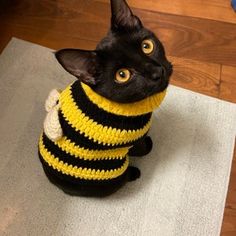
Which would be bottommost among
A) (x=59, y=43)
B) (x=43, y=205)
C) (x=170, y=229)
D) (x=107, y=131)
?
(x=170, y=229)

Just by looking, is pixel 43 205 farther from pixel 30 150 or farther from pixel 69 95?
pixel 69 95

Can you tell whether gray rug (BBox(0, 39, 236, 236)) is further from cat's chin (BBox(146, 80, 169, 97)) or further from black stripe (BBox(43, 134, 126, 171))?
cat's chin (BBox(146, 80, 169, 97))

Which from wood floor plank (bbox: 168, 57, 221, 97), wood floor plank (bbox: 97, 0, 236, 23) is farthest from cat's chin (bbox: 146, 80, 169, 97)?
wood floor plank (bbox: 97, 0, 236, 23)

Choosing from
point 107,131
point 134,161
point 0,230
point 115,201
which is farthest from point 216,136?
point 0,230

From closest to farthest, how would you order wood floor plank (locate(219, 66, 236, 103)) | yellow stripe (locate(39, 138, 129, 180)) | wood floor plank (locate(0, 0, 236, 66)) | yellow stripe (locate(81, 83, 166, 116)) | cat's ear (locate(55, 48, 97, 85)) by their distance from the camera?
cat's ear (locate(55, 48, 97, 85))
yellow stripe (locate(81, 83, 166, 116))
yellow stripe (locate(39, 138, 129, 180))
wood floor plank (locate(219, 66, 236, 103))
wood floor plank (locate(0, 0, 236, 66))

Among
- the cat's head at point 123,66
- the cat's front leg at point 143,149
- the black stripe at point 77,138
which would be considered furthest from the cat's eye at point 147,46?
the cat's front leg at point 143,149

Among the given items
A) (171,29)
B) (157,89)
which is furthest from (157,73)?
(171,29)
